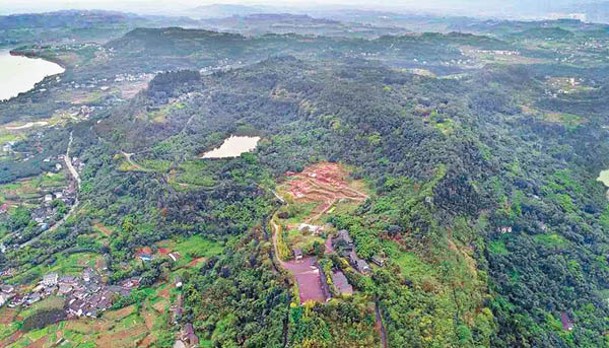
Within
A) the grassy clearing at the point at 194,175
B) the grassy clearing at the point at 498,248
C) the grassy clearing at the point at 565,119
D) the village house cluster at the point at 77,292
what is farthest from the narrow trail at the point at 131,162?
the grassy clearing at the point at 565,119

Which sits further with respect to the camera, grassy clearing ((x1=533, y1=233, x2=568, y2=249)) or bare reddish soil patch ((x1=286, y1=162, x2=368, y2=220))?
bare reddish soil patch ((x1=286, y1=162, x2=368, y2=220))

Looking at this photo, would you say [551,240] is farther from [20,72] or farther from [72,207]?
[20,72]

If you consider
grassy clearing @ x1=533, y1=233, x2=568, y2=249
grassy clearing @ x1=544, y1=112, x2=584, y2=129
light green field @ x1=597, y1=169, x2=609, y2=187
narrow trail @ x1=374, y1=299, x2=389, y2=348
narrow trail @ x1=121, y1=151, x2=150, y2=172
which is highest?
narrow trail @ x1=374, y1=299, x2=389, y2=348

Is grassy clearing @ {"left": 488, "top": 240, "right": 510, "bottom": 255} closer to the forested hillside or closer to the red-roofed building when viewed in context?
the forested hillside

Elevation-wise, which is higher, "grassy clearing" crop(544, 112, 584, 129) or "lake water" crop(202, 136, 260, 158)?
"grassy clearing" crop(544, 112, 584, 129)

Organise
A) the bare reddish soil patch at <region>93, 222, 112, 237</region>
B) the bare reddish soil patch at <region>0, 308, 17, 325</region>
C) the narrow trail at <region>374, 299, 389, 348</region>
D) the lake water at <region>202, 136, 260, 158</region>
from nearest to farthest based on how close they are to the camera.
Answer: the narrow trail at <region>374, 299, 389, 348</region> → the bare reddish soil patch at <region>0, 308, 17, 325</region> → the bare reddish soil patch at <region>93, 222, 112, 237</region> → the lake water at <region>202, 136, 260, 158</region>

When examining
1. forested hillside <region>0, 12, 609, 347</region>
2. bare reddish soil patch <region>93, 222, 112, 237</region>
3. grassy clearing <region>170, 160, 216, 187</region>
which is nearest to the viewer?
forested hillside <region>0, 12, 609, 347</region>

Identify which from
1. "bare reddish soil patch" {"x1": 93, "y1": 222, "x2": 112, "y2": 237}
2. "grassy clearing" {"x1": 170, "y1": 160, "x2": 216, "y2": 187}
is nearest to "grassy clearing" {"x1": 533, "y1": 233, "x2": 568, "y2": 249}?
"grassy clearing" {"x1": 170, "y1": 160, "x2": 216, "y2": 187}
